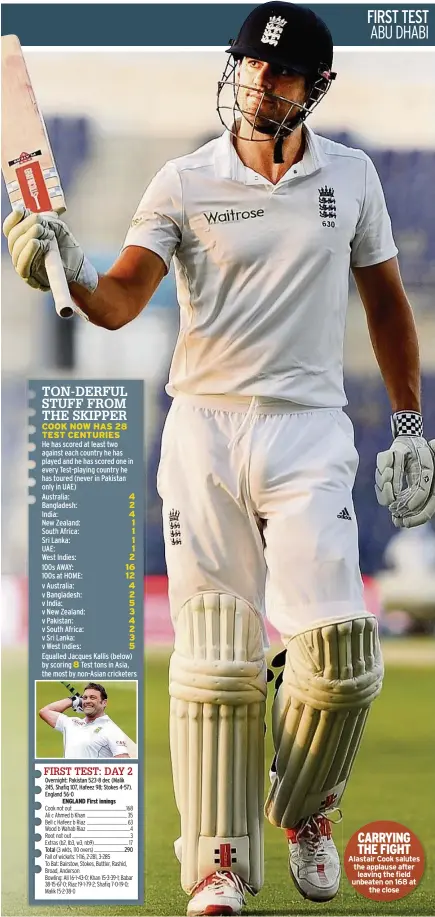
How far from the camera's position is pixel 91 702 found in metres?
3.92

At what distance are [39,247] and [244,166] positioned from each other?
702mm

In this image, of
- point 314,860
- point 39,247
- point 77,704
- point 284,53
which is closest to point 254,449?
point 39,247

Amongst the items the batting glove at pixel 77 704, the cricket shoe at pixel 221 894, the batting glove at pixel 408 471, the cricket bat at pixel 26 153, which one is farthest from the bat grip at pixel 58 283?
the cricket shoe at pixel 221 894

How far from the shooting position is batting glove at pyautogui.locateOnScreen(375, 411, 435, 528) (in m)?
3.88

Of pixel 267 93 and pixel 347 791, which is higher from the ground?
pixel 267 93

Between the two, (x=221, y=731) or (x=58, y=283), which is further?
(x=221, y=731)

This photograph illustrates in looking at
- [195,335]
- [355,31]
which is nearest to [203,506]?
[195,335]

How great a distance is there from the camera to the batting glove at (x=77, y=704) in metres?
3.92

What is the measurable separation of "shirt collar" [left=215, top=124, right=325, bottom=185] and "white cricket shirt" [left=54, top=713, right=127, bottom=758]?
147cm

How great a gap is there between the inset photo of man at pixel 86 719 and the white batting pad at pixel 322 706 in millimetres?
465

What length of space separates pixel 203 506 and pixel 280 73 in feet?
3.59

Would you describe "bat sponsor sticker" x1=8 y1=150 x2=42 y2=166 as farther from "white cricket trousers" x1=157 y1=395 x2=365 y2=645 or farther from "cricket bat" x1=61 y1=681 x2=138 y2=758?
"cricket bat" x1=61 y1=681 x2=138 y2=758

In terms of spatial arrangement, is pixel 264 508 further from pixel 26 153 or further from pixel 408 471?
pixel 26 153

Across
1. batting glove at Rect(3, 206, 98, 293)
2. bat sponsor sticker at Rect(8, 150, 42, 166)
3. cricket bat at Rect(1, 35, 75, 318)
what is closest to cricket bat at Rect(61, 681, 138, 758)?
batting glove at Rect(3, 206, 98, 293)
